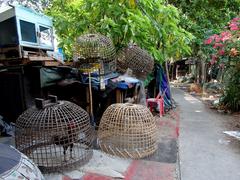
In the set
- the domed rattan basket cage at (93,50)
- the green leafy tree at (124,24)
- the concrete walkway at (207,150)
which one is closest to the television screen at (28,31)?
the domed rattan basket cage at (93,50)

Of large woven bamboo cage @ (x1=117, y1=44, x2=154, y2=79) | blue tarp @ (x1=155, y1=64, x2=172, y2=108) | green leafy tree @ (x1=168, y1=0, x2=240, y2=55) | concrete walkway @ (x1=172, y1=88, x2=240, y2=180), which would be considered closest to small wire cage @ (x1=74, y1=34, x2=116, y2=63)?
large woven bamboo cage @ (x1=117, y1=44, x2=154, y2=79)

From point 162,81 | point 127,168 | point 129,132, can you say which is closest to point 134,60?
point 162,81

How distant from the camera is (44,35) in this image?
4.48m

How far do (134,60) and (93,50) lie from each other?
1.33 metres

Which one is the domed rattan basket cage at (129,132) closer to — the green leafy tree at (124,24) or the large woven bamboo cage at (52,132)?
the large woven bamboo cage at (52,132)

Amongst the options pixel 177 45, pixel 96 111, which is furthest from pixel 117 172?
pixel 177 45

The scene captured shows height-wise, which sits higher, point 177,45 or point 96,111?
point 177,45

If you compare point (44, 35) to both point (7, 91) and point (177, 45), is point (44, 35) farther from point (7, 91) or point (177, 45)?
point (177, 45)

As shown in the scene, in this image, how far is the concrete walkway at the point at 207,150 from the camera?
3.27m

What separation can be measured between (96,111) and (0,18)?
2524 mm

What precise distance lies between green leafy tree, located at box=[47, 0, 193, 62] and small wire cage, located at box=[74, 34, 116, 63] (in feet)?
1.89

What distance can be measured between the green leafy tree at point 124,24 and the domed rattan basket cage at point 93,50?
1.91 ft

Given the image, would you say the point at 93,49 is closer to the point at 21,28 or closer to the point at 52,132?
the point at 21,28

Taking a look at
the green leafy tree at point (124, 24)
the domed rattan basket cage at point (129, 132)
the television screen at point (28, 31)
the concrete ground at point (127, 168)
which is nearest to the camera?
the concrete ground at point (127, 168)
